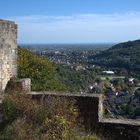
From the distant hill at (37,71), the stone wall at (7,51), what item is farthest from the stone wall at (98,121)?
the distant hill at (37,71)

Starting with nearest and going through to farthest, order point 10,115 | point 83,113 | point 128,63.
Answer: point 10,115 → point 83,113 → point 128,63

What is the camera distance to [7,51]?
43.1ft

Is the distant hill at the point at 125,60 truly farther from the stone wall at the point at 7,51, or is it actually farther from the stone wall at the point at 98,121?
the stone wall at the point at 98,121

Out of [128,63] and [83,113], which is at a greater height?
[83,113]

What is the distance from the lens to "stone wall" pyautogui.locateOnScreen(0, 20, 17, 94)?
12.8 metres

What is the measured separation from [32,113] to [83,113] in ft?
5.55

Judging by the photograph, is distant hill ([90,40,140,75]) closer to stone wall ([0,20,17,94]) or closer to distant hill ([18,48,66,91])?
distant hill ([18,48,66,91])

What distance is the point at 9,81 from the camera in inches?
523

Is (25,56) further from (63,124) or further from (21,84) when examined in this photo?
(63,124)

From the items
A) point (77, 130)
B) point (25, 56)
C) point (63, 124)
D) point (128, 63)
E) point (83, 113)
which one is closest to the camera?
point (63, 124)

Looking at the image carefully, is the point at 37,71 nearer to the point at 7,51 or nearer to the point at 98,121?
the point at 7,51

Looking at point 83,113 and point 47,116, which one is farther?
point 83,113

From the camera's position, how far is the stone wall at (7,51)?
12.8 meters

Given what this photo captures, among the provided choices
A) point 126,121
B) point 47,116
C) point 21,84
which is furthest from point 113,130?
point 21,84
